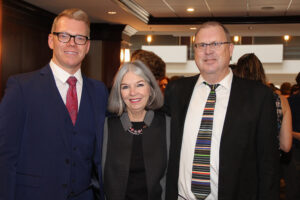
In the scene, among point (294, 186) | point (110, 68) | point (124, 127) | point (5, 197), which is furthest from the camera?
point (110, 68)

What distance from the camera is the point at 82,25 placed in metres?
2.20

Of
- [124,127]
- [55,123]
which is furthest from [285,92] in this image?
[55,123]

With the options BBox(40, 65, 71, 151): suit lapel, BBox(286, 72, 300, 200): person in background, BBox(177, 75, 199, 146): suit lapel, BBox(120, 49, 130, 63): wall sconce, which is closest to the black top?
BBox(177, 75, 199, 146): suit lapel

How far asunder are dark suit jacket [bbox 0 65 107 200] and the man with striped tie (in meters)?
0.63

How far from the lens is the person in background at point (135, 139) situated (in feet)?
7.32

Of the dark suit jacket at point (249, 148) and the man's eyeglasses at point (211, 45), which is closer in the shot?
the dark suit jacket at point (249, 148)

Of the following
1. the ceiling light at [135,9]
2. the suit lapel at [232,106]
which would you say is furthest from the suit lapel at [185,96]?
the ceiling light at [135,9]

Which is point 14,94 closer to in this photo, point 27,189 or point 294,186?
point 27,189

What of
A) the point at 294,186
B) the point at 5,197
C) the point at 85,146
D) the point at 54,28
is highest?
the point at 54,28

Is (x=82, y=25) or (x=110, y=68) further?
(x=110, y=68)

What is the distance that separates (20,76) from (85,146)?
0.55 metres

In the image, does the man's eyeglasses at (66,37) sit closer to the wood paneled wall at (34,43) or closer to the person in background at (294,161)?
the person in background at (294,161)

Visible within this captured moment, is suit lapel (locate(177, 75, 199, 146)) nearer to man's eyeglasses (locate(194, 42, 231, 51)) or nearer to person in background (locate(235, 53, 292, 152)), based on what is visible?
man's eyeglasses (locate(194, 42, 231, 51))

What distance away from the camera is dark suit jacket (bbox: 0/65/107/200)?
1.96m
